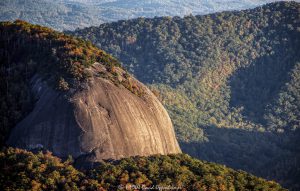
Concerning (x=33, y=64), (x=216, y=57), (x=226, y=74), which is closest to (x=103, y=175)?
(x=33, y=64)

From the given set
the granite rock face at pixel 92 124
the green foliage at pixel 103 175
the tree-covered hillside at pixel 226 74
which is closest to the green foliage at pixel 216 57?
the tree-covered hillside at pixel 226 74

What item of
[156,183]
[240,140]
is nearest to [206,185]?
[156,183]

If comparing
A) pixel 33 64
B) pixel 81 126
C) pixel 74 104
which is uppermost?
pixel 33 64

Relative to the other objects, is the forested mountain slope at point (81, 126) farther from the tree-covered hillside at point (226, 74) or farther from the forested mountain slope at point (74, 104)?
the tree-covered hillside at point (226, 74)

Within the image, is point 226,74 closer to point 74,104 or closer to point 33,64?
point 33,64

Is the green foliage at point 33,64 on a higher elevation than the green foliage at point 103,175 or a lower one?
higher

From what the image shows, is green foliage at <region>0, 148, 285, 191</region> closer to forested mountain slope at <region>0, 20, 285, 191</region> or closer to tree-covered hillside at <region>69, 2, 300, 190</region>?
forested mountain slope at <region>0, 20, 285, 191</region>

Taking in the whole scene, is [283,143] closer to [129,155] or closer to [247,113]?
[247,113]
